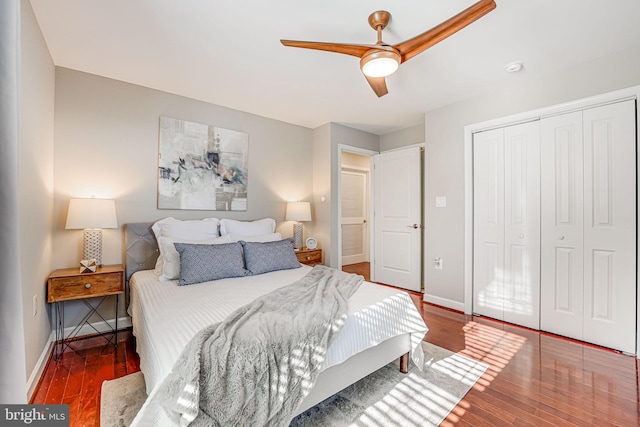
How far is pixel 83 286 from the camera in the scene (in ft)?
7.69

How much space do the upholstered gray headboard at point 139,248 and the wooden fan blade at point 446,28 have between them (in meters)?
2.86

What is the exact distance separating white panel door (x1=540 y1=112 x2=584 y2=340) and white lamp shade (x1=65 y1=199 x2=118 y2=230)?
4.10 meters

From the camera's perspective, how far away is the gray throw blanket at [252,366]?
1.09m

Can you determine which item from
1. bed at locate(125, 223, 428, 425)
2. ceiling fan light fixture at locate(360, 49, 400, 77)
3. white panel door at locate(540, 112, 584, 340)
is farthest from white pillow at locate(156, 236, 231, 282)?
white panel door at locate(540, 112, 584, 340)

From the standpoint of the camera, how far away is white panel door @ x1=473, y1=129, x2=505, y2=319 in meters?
3.07

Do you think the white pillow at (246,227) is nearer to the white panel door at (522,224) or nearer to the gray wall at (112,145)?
the gray wall at (112,145)

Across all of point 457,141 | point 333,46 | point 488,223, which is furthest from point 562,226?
point 333,46

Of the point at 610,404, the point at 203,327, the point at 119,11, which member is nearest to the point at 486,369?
the point at 610,404

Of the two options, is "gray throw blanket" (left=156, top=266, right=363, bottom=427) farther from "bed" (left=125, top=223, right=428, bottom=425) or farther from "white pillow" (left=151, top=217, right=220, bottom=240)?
"white pillow" (left=151, top=217, right=220, bottom=240)

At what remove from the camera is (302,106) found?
3.52m

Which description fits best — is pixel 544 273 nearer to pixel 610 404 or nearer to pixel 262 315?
pixel 610 404

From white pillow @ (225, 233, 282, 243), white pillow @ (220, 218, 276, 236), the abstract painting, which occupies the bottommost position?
white pillow @ (225, 233, 282, 243)

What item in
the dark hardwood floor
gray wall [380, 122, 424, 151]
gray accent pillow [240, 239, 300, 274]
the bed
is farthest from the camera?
gray wall [380, 122, 424, 151]

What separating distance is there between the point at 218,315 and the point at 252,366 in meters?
0.50
